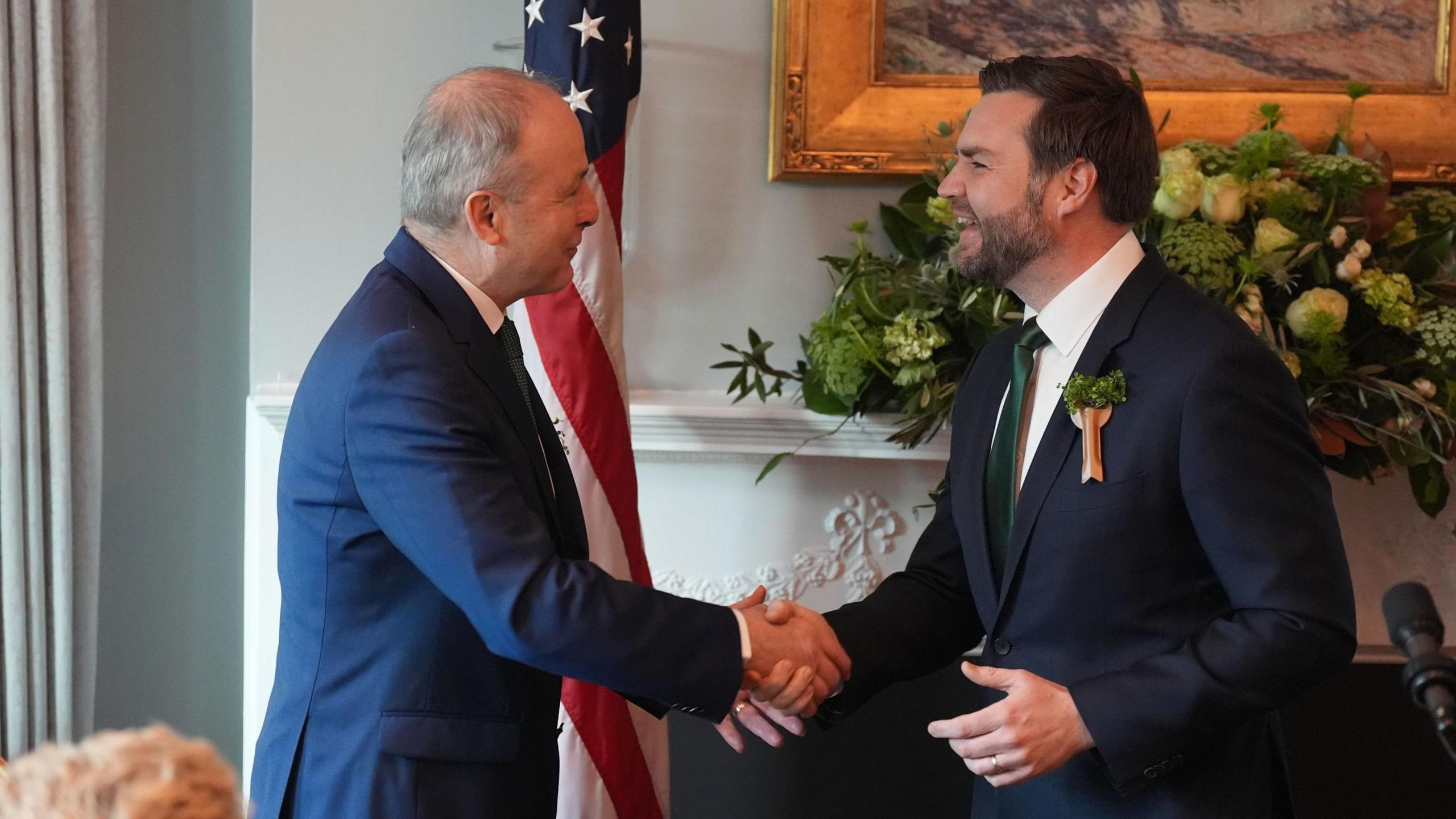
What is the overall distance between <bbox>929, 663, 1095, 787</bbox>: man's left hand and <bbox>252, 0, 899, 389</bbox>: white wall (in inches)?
63.7

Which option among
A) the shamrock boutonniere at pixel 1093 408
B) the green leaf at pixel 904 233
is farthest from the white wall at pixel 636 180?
the shamrock boutonniere at pixel 1093 408

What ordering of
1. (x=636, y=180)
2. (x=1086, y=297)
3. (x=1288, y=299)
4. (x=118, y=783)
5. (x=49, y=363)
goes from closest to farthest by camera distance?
1. (x=118, y=783)
2. (x=1086, y=297)
3. (x=1288, y=299)
4. (x=49, y=363)
5. (x=636, y=180)

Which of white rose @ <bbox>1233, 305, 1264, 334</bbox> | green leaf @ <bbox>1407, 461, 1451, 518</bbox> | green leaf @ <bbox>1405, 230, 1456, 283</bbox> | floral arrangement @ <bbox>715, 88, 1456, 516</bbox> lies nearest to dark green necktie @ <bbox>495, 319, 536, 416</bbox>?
floral arrangement @ <bbox>715, 88, 1456, 516</bbox>

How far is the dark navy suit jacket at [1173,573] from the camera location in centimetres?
192

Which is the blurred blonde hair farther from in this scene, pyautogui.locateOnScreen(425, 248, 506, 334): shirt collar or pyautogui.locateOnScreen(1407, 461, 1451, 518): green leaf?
pyautogui.locateOnScreen(1407, 461, 1451, 518): green leaf

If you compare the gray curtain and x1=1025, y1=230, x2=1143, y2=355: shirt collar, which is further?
the gray curtain

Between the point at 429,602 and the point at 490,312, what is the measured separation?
481mm

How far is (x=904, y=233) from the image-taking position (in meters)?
3.33

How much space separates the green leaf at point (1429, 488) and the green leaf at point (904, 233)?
1.28m

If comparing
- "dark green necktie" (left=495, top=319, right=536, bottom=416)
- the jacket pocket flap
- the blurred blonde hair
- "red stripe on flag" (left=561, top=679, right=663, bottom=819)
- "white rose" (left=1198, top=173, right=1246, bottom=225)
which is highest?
"white rose" (left=1198, top=173, right=1246, bottom=225)

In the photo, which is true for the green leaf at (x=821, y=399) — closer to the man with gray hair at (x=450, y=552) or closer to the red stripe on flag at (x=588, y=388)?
the red stripe on flag at (x=588, y=388)

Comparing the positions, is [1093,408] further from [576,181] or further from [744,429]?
[744,429]

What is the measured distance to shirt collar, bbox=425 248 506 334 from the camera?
2.09 meters

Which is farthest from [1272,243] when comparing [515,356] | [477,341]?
[477,341]
